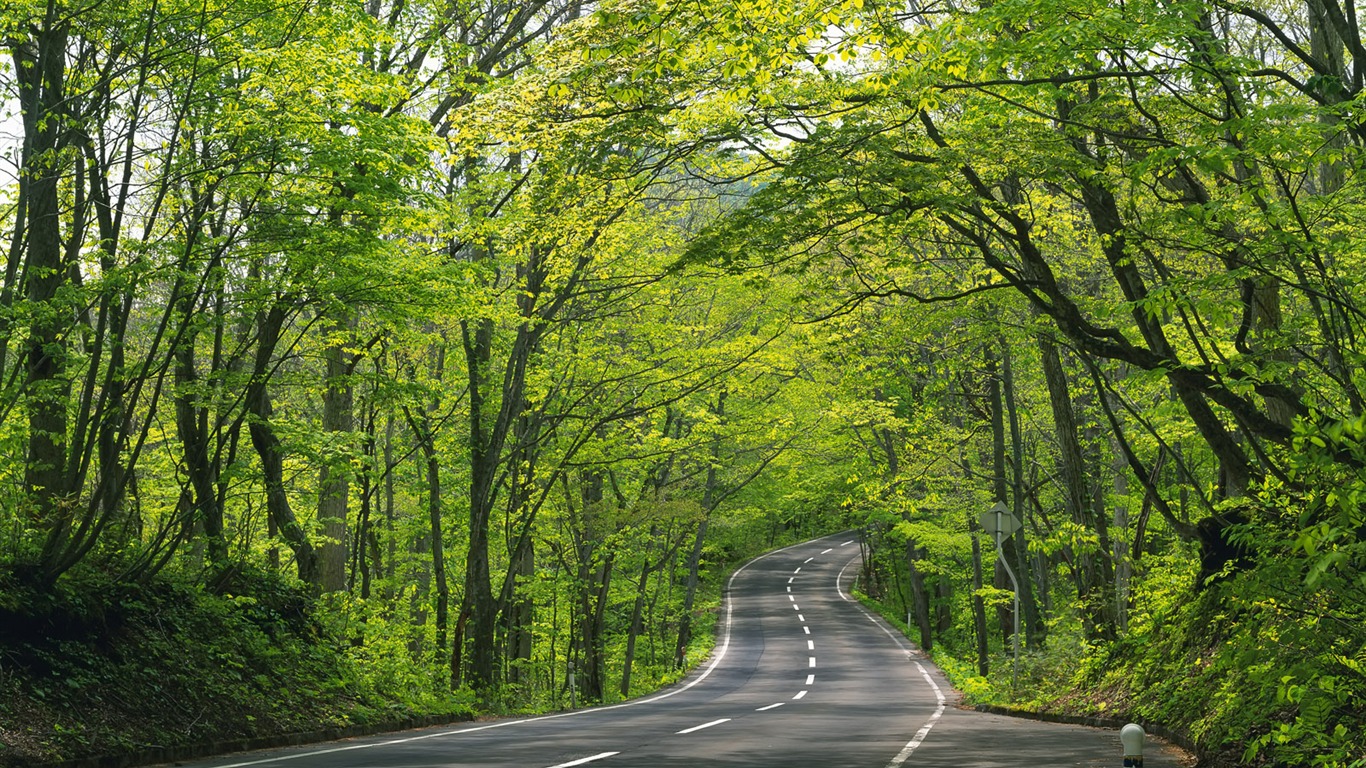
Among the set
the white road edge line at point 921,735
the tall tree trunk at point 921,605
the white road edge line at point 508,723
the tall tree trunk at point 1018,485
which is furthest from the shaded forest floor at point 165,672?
the tall tree trunk at point 921,605

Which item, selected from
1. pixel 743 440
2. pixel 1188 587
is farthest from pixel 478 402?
pixel 1188 587

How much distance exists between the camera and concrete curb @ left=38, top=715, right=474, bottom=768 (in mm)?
9614

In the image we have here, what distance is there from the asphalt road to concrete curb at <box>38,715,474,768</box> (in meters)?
0.44

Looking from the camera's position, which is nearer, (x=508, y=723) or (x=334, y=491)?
(x=508, y=723)

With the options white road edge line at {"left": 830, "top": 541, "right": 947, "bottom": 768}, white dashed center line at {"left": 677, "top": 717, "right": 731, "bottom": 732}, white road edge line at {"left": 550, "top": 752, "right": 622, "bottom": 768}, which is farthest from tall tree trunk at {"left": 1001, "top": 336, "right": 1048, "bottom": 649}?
white road edge line at {"left": 550, "top": 752, "right": 622, "bottom": 768}

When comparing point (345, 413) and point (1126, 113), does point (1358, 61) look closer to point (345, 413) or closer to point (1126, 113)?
point (1126, 113)

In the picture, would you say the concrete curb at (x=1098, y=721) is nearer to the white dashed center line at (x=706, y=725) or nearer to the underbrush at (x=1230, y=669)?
the underbrush at (x=1230, y=669)

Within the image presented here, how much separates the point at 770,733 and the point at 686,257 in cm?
648

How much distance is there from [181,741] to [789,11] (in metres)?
8.93

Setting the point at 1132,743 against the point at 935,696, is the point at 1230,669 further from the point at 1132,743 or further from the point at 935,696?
the point at 935,696

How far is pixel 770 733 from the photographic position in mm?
14328

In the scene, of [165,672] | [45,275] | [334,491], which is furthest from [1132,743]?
[334,491]

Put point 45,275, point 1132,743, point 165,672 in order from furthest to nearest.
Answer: point 165,672 → point 45,275 → point 1132,743

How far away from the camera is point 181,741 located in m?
10.8
